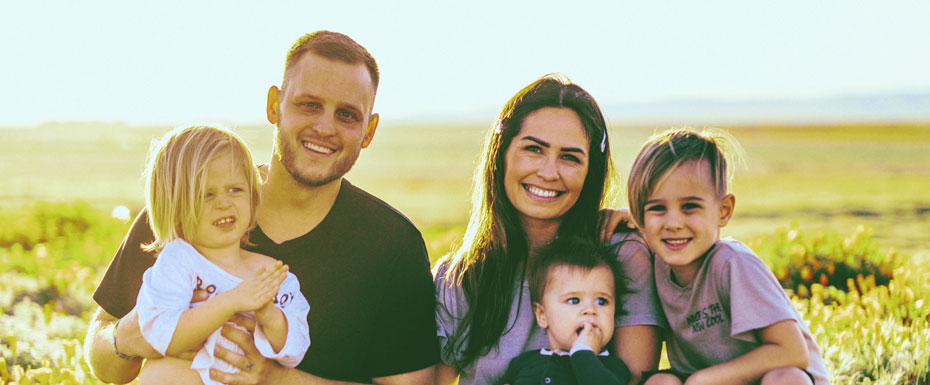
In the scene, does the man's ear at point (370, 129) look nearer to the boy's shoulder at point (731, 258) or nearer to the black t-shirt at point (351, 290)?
the black t-shirt at point (351, 290)

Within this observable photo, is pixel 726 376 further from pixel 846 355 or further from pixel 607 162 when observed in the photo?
pixel 846 355

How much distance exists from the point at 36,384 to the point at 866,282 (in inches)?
274

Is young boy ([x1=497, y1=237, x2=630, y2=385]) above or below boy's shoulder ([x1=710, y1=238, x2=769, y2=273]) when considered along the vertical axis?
below

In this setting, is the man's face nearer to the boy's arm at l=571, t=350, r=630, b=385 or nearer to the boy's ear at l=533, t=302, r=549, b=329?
the boy's ear at l=533, t=302, r=549, b=329

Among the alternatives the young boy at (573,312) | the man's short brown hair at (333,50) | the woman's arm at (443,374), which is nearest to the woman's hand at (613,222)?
the young boy at (573,312)

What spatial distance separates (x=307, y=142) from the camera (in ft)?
12.8

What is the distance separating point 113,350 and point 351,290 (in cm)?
119

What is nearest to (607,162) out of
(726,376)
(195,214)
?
(726,376)

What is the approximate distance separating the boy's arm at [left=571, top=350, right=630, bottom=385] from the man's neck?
4.97 ft

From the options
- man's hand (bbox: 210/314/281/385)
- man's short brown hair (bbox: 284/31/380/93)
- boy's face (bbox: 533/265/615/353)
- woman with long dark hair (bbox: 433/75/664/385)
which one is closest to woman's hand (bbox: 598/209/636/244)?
woman with long dark hair (bbox: 433/75/664/385)

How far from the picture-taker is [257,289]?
10.6ft

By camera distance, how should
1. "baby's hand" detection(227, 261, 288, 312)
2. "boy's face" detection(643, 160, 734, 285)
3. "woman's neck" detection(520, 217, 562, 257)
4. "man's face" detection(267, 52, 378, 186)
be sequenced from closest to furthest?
"baby's hand" detection(227, 261, 288, 312)
"boy's face" detection(643, 160, 734, 285)
"man's face" detection(267, 52, 378, 186)
"woman's neck" detection(520, 217, 562, 257)

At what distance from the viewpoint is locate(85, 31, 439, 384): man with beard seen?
12.8ft

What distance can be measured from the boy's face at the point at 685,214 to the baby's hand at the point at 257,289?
1.78 m
